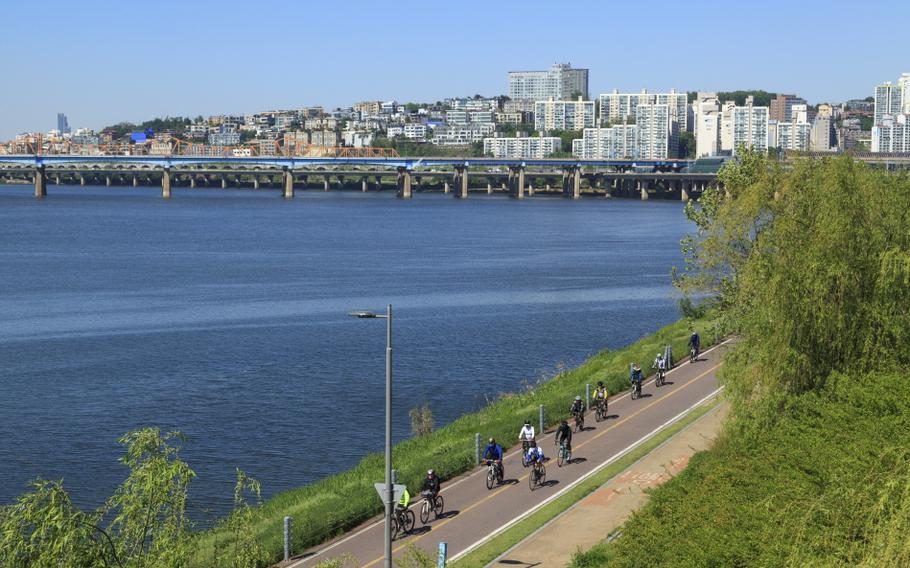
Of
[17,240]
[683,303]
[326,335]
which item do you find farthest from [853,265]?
[17,240]

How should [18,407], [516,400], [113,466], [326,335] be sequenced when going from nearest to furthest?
[113,466] < [516,400] < [18,407] < [326,335]

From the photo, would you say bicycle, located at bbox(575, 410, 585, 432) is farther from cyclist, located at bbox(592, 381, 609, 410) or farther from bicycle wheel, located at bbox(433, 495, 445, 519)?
bicycle wheel, located at bbox(433, 495, 445, 519)

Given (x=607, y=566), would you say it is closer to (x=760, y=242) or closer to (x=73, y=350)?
(x=760, y=242)

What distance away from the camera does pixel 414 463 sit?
35.7m

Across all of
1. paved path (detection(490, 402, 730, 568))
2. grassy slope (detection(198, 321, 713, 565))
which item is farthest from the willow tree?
grassy slope (detection(198, 321, 713, 565))

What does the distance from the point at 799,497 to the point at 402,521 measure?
34.2 feet

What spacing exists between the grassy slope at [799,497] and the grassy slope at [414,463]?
702 cm

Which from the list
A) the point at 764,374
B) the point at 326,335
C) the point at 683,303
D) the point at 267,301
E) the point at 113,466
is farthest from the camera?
the point at 267,301

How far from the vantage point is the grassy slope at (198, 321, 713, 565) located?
93.5 ft

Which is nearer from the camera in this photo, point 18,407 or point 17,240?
point 18,407

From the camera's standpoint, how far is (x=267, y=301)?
83.4m

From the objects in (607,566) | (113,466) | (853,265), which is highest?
(853,265)

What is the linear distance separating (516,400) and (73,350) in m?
26.8

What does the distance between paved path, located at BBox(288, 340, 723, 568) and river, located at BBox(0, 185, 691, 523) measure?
444 cm
